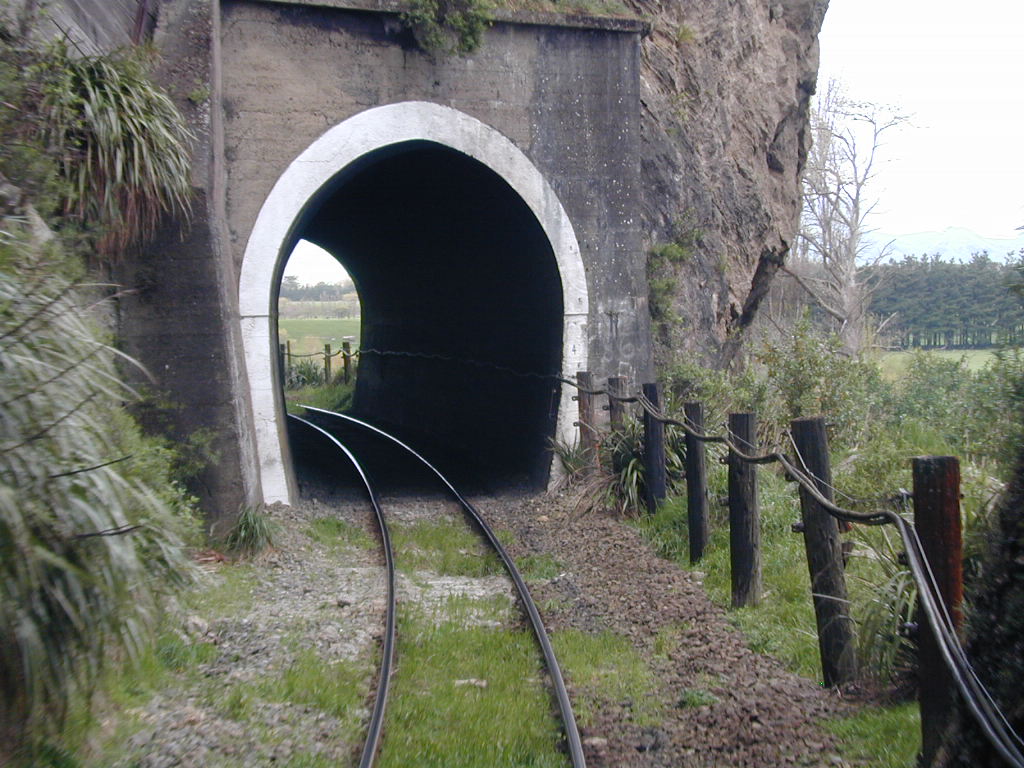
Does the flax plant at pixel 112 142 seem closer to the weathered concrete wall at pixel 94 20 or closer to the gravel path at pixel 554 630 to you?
the weathered concrete wall at pixel 94 20

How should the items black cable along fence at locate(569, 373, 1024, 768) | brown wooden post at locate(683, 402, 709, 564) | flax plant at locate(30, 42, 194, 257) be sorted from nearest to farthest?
black cable along fence at locate(569, 373, 1024, 768), flax plant at locate(30, 42, 194, 257), brown wooden post at locate(683, 402, 709, 564)

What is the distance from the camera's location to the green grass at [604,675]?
4930 mm

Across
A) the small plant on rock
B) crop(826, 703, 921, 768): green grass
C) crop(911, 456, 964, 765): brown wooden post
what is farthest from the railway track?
crop(911, 456, 964, 765): brown wooden post

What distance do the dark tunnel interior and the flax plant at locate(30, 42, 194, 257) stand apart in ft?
9.10

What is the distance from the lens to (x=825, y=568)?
200 inches

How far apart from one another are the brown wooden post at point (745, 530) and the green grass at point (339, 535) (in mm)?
3795

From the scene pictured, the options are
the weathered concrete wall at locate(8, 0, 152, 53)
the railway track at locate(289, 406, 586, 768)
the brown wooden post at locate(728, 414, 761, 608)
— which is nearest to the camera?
the railway track at locate(289, 406, 586, 768)

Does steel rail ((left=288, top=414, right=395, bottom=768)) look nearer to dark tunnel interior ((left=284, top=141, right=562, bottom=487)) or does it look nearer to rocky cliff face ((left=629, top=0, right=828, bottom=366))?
dark tunnel interior ((left=284, top=141, right=562, bottom=487))

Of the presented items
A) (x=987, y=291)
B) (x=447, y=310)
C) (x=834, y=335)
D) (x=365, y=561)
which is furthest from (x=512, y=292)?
(x=987, y=291)

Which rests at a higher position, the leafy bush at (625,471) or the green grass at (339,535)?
the leafy bush at (625,471)

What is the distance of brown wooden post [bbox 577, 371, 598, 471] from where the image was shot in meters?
10.5

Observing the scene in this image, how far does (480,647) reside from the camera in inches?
238

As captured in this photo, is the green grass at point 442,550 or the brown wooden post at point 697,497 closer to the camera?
the brown wooden post at point 697,497

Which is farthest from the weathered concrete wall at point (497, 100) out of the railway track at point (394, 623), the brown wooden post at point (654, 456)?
the railway track at point (394, 623)
